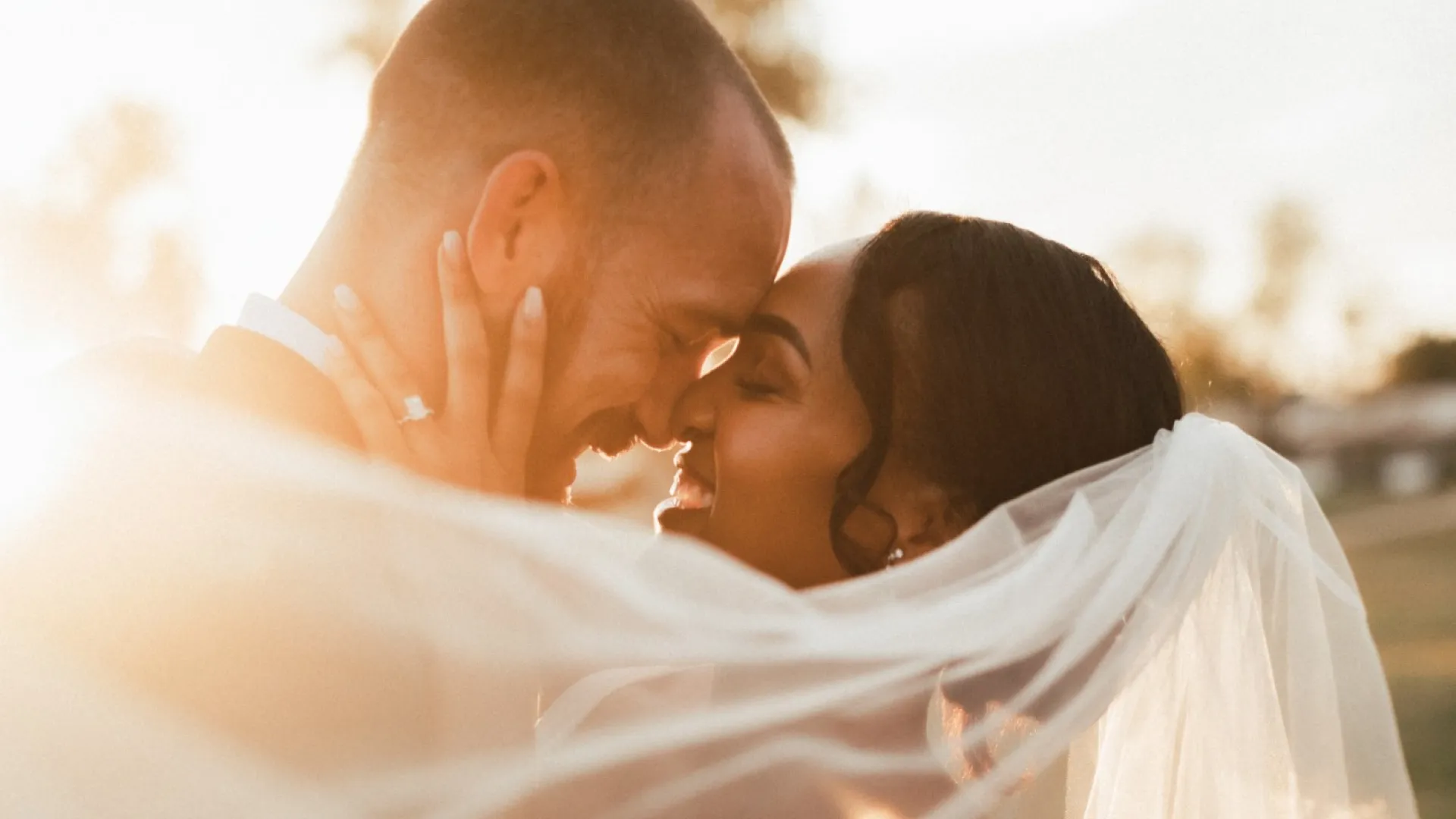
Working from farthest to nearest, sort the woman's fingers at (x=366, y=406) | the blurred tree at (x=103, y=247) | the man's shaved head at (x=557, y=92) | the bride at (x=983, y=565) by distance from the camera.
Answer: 1. the blurred tree at (x=103, y=247)
2. the man's shaved head at (x=557, y=92)
3. the woman's fingers at (x=366, y=406)
4. the bride at (x=983, y=565)

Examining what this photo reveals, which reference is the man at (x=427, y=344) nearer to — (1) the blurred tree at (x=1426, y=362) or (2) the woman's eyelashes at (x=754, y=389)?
(2) the woman's eyelashes at (x=754, y=389)

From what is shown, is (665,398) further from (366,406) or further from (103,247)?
(103,247)

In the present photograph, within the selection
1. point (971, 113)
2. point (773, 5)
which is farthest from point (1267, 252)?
point (971, 113)

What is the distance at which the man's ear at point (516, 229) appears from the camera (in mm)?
2395

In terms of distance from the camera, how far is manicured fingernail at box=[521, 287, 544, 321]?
95.7 inches

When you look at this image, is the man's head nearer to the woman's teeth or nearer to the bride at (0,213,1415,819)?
the bride at (0,213,1415,819)

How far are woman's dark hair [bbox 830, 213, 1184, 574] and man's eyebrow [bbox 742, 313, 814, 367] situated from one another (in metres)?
0.08

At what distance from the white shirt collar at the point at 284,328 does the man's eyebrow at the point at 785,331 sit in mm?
829

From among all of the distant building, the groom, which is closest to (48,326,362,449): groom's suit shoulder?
the groom

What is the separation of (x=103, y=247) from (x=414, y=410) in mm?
6103

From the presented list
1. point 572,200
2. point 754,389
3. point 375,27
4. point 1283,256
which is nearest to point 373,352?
point 572,200

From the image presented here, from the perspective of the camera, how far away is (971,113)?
785cm

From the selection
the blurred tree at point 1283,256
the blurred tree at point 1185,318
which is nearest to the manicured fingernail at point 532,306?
the blurred tree at point 1185,318

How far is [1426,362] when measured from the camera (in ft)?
148
